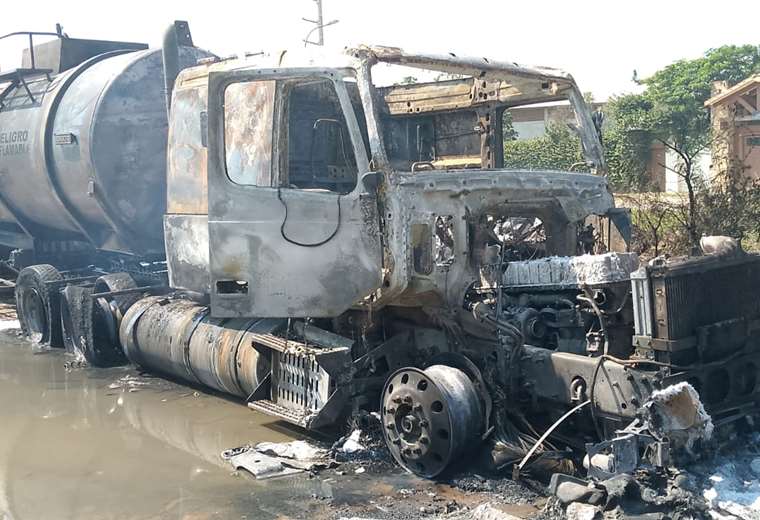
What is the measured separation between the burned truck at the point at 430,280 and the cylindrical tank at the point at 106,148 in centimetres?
186

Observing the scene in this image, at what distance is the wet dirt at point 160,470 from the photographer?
4906mm

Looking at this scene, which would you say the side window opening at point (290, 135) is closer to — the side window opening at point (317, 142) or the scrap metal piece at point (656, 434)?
the side window opening at point (317, 142)

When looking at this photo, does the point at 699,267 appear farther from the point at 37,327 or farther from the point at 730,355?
the point at 37,327

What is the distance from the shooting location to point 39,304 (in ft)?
32.2

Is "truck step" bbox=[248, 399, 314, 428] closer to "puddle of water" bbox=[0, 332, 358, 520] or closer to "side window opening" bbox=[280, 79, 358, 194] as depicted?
"puddle of water" bbox=[0, 332, 358, 520]

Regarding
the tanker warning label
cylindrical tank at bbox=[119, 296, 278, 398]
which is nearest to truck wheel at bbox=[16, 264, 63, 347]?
the tanker warning label

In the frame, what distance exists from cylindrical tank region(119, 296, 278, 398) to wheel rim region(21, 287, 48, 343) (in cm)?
184

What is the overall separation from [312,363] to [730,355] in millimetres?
2694

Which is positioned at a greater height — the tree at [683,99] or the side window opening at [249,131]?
the tree at [683,99]

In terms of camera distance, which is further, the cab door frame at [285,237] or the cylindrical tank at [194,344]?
the cylindrical tank at [194,344]

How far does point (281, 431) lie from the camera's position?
649 cm

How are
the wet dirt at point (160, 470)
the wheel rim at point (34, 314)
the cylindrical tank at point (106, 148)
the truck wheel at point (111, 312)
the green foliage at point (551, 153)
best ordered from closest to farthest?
the wet dirt at point (160, 470)
the green foliage at point (551, 153)
the truck wheel at point (111, 312)
the cylindrical tank at point (106, 148)
the wheel rim at point (34, 314)

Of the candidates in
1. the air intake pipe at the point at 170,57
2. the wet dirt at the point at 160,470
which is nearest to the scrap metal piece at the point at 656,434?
the wet dirt at the point at 160,470

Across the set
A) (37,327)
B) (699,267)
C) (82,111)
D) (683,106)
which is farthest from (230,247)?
(683,106)
